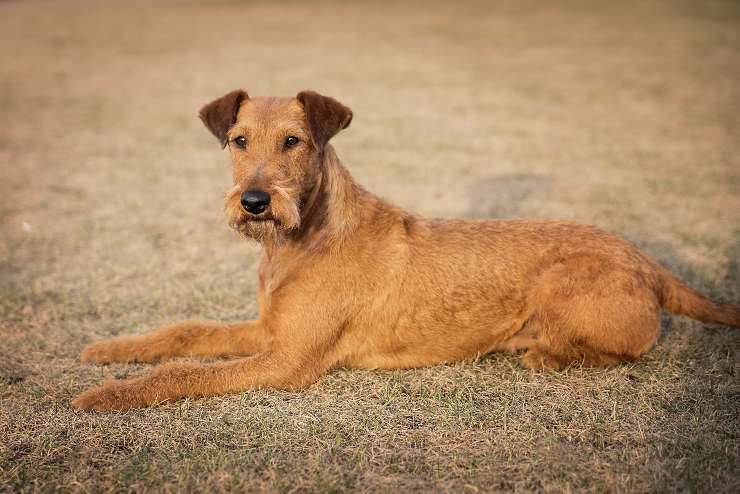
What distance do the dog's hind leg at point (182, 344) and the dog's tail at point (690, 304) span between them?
3.39 m

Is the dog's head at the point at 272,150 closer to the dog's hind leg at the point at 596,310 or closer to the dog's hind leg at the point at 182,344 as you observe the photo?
the dog's hind leg at the point at 182,344

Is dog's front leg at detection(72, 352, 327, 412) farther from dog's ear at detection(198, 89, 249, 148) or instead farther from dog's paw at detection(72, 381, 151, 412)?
dog's ear at detection(198, 89, 249, 148)

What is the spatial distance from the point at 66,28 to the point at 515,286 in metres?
27.3

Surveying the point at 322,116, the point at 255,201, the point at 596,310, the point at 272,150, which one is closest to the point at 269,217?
the point at 255,201

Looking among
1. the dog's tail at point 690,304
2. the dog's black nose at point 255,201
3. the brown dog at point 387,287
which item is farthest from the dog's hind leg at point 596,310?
the dog's black nose at point 255,201

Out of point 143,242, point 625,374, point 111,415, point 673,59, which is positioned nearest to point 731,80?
point 673,59

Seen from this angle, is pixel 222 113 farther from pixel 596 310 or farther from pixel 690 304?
pixel 690 304

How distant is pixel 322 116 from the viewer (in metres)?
4.42

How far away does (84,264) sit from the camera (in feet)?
22.9

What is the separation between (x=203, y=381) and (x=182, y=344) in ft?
2.61

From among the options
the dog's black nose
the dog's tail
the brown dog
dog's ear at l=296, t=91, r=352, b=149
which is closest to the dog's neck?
the brown dog

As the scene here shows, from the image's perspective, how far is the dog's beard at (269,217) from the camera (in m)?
4.09

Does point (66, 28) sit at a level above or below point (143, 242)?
above

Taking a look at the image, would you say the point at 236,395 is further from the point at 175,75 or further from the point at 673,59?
the point at 673,59
